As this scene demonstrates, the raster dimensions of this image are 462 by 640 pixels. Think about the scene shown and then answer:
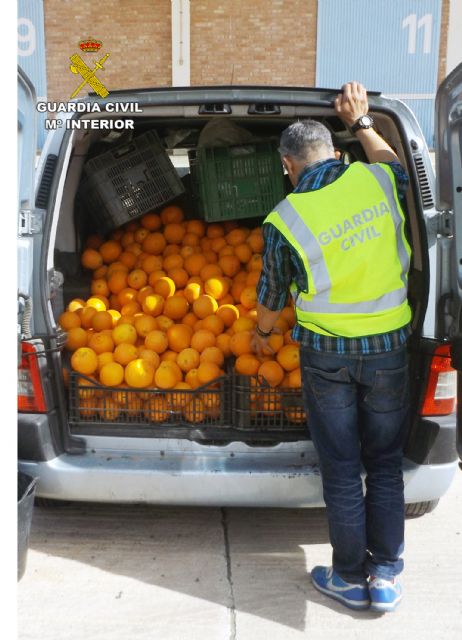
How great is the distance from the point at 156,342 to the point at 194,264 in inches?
31.8

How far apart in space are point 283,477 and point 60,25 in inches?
644

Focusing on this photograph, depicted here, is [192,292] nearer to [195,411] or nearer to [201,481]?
[195,411]

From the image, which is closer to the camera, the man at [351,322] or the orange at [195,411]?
the man at [351,322]

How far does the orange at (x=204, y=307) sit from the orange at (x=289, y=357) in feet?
1.77

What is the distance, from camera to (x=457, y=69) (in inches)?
110

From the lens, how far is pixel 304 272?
2799mm

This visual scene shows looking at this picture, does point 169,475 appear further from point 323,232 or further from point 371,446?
point 323,232

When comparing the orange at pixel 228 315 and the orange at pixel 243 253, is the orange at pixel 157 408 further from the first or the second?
the orange at pixel 243 253

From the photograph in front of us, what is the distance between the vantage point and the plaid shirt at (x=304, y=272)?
9.18ft

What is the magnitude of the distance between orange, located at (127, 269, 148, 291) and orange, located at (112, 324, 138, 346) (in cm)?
58

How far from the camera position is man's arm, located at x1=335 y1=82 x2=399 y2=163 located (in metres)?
3.00

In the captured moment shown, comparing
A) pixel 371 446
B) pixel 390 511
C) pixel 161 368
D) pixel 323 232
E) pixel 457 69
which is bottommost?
pixel 390 511

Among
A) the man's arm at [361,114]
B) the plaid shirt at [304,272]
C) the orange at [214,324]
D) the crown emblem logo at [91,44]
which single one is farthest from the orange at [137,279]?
the crown emblem logo at [91,44]
